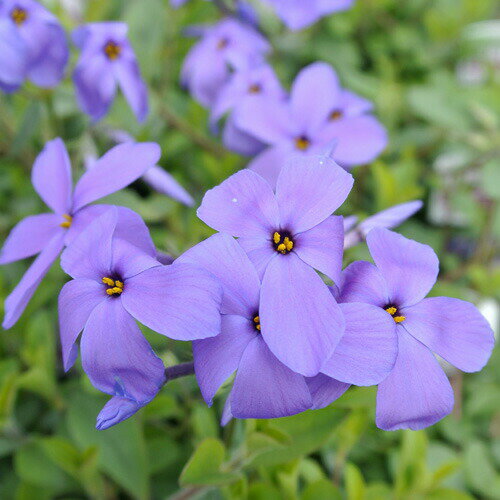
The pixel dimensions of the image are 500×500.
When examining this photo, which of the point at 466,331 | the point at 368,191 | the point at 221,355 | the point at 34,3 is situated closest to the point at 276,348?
the point at 221,355

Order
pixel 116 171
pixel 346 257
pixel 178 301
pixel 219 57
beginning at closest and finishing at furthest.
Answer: pixel 178 301
pixel 116 171
pixel 346 257
pixel 219 57

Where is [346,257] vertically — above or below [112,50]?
below

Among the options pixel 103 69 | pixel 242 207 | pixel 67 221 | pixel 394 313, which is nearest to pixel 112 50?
pixel 103 69

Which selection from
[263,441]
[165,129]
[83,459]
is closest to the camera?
[263,441]

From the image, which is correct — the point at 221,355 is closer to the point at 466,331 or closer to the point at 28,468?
the point at 466,331

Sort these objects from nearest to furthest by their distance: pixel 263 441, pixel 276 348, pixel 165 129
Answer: pixel 276 348
pixel 263 441
pixel 165 129

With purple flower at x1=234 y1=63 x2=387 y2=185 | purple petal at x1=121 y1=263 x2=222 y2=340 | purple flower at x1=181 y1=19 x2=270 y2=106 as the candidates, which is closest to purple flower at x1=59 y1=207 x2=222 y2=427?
purple petal at x1=121 y1=263 x2=222 y2=340

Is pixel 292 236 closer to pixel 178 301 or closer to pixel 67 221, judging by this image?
pixel 178 301
